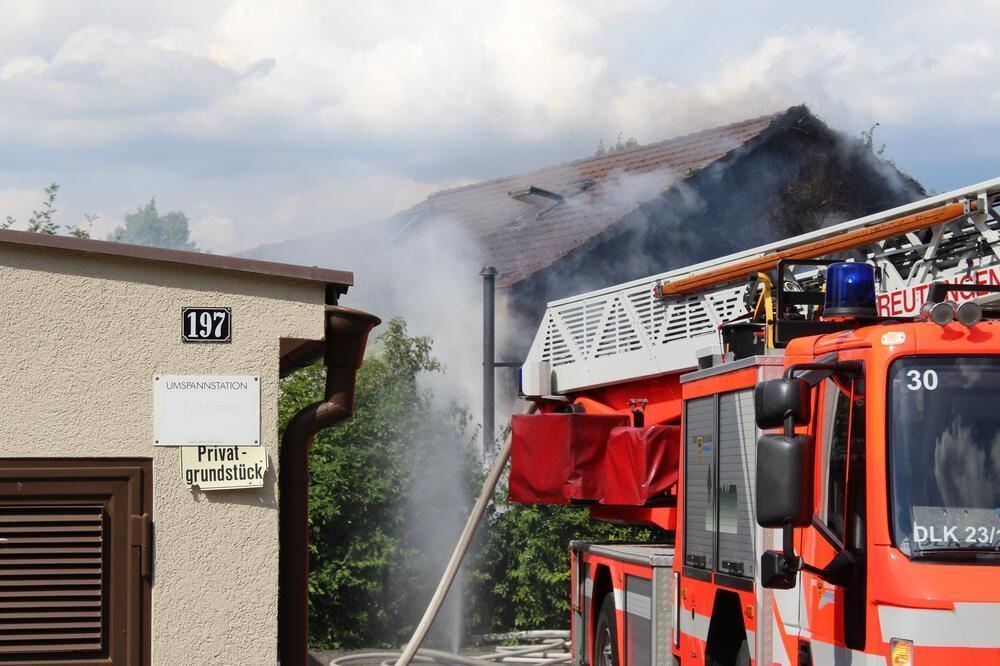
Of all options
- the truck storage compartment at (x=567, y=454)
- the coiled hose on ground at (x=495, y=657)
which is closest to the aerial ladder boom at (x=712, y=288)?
the truck storage compartment at (x=567, y=454)

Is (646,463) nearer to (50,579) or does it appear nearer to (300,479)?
(300,479)

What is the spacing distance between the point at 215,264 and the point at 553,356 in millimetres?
4665

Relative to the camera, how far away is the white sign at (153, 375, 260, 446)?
7.77m

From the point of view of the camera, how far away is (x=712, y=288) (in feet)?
33.3

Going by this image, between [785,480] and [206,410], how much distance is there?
3.58m

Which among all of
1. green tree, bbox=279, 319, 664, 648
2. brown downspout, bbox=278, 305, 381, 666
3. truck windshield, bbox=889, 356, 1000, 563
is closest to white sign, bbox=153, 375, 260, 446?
brown downspout, bbox=278, 305, 381, 666

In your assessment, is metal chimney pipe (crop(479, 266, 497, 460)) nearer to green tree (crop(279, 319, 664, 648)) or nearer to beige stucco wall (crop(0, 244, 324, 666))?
green tree (crop(279, 319, 664, 648))

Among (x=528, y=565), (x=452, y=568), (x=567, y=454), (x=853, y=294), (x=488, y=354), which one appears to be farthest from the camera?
(x=488, y=354)

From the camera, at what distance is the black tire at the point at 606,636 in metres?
9.58

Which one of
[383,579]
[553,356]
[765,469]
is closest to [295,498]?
[765,469]

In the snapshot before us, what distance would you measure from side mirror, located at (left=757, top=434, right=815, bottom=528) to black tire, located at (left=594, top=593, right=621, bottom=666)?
420cm

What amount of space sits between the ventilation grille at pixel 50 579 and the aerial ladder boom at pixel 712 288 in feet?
12.4

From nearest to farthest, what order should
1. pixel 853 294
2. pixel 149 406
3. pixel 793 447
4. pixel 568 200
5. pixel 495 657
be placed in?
pixel 793 447
pixel 853 294
pixel 149 406
pixel 495 657
pixel 568 200

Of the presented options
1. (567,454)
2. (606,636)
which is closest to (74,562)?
(567,454)
